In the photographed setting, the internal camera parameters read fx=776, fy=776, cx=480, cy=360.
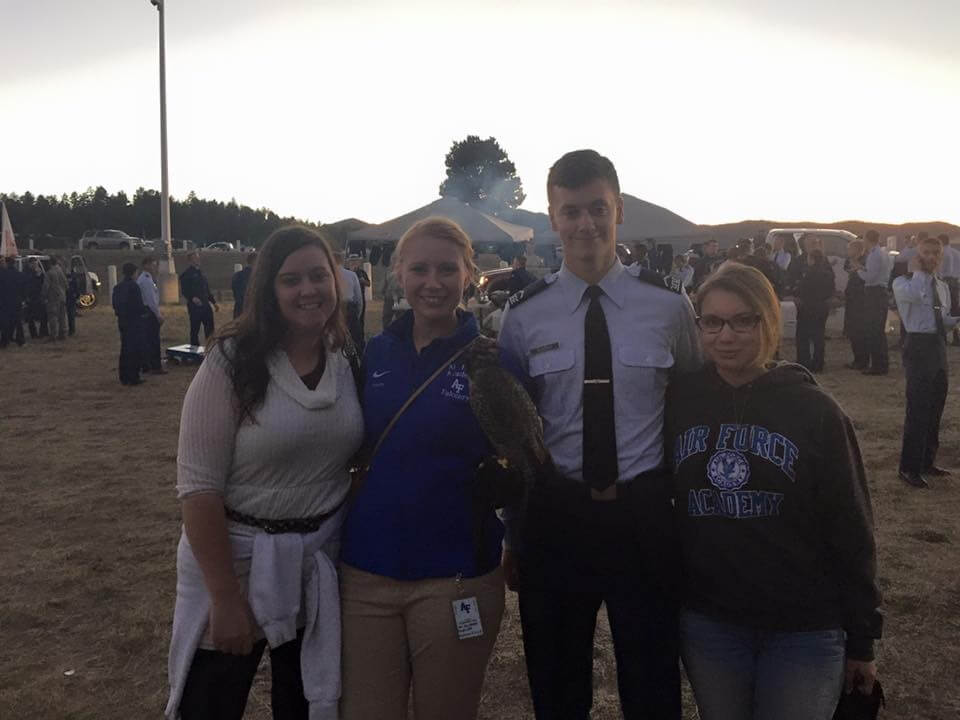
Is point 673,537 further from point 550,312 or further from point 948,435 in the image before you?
point 948,435

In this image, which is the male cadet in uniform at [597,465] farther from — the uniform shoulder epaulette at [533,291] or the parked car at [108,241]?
the parked car at [108,241]

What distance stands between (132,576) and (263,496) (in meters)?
3.30

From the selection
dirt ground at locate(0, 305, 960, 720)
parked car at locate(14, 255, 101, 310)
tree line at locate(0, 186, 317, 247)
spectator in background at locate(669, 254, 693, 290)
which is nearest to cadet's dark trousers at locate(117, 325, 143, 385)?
dirt ground at locate(0, 305, 960, 720)

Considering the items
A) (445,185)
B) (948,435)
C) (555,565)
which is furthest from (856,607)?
(445,185)

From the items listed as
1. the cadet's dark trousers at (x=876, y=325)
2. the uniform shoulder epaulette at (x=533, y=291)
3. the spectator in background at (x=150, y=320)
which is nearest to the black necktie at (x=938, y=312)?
the uniform shoulder epaulette at (x=533, y=291)

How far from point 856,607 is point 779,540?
0.84 ft

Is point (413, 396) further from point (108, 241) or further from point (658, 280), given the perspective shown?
point (108, 241)

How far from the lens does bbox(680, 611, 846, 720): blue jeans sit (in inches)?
79.9

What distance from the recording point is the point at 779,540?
6.87ft

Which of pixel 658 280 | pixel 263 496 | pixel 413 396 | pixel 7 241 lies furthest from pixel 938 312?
pixel 7 241

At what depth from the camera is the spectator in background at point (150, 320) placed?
12.1m

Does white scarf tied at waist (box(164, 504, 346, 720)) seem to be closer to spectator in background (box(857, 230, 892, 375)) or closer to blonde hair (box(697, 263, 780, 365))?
blonde hair (box(697, 263, 780, 365))

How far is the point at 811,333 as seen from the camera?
39.5 feet

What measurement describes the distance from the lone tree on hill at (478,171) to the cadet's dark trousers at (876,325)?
75.9 meters
